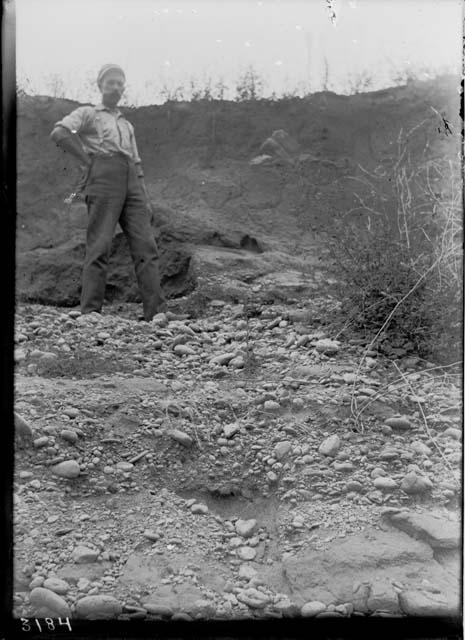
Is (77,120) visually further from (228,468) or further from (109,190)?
(228,468)

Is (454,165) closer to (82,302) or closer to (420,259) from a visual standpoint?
(420,259)

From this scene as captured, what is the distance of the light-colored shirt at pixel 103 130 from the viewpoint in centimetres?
250

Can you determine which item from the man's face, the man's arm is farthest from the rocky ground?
the man's face

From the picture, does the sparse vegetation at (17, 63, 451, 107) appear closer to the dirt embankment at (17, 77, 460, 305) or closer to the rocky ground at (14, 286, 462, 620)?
the dirt embankment at (17, 77, 460, 305)

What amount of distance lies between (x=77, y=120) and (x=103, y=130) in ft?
0.29

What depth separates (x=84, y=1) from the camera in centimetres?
245

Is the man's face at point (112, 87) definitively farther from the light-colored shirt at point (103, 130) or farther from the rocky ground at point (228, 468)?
the rocky ground at point (228, 468)

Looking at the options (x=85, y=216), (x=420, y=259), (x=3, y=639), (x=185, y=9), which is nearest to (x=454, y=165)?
(x=420, y=259)

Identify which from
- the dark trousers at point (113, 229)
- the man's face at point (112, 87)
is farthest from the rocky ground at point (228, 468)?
the man's face at point (112, 87)

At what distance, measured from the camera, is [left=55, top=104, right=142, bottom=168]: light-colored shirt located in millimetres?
2500

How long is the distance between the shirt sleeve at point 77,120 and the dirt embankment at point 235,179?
2 cm

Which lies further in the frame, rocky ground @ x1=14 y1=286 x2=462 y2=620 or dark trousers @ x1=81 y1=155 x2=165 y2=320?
dark trousers @ x1=81 y1=155 x2=165 y2=320

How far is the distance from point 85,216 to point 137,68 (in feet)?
1.69

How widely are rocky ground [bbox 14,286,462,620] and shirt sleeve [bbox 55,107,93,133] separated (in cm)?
60
